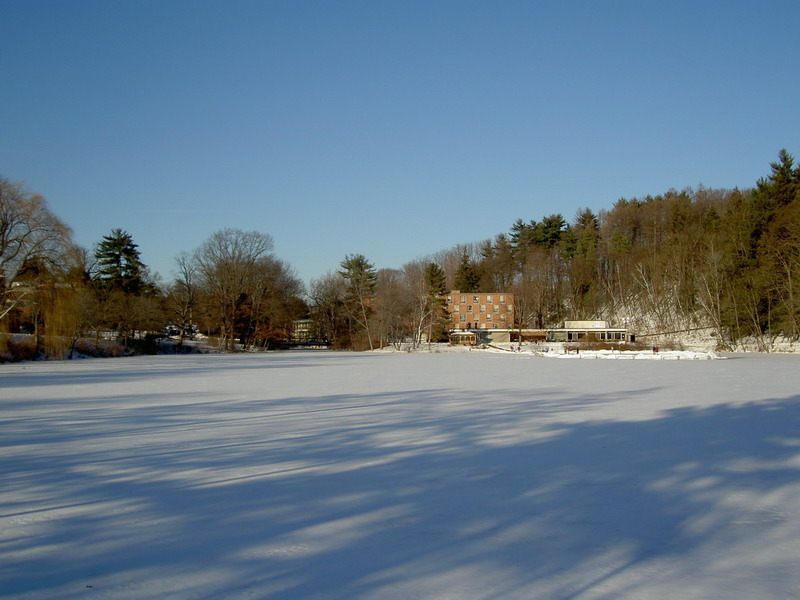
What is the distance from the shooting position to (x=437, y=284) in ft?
225

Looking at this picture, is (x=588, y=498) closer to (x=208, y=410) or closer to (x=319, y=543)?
(x=319, y=543)

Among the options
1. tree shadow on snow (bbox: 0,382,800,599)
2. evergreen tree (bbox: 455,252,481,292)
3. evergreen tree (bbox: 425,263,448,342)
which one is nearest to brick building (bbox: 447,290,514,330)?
evergreen tree (bbox: 455,252,481,292)

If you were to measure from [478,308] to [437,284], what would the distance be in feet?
48.7

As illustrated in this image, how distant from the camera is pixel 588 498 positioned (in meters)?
6.41

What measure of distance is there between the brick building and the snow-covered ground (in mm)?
68553

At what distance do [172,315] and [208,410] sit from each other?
50.0m

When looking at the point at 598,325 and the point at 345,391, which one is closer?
the point at 345,391

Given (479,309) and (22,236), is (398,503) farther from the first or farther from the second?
(479,309)

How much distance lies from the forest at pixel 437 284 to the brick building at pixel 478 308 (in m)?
3.25

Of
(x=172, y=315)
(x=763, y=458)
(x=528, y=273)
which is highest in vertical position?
(x=528, y=273)

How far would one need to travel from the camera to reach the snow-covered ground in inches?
171

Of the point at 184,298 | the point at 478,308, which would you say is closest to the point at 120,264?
the point at 184,298

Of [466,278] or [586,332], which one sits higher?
[466,278]

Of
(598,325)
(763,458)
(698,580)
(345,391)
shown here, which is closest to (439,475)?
(698,580)
